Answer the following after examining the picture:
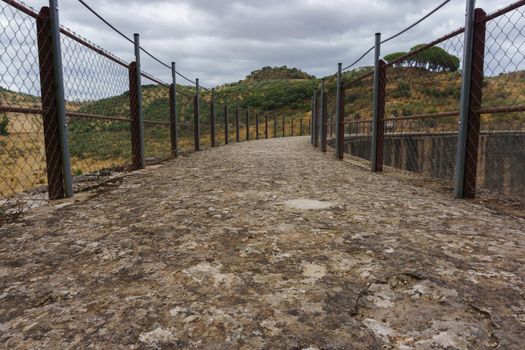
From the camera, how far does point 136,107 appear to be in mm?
5211

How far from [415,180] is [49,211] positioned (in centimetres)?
375

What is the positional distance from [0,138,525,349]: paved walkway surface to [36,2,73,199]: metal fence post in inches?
18.3

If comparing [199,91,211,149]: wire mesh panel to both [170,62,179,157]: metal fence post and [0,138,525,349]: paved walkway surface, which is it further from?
[0,138,525,349]: paved walkway surface

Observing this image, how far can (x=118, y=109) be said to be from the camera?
5.13 m

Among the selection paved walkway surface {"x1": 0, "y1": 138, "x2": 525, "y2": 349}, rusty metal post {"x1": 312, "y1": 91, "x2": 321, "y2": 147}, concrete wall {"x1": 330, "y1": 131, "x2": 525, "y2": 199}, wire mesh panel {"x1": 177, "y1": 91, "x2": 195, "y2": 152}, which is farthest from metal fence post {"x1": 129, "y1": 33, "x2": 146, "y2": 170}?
concrete wall {"x1": 330, "y1": 131, "x2": 525, "y2": 199}

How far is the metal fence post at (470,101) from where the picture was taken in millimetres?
2916

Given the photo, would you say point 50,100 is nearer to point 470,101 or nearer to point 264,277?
point 264,277

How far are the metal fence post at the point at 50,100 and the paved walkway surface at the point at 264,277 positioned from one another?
0.47 m

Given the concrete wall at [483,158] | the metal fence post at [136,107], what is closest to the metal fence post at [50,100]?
the metal fence post at [136,107]

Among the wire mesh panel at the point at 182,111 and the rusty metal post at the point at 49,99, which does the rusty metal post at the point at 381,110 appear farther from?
the wire mesh panel at the point at 182,111

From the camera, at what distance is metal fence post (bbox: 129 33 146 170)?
511 cm

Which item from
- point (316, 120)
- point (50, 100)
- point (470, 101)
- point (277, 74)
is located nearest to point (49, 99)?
point (50, 100)

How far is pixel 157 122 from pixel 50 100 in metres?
3.26

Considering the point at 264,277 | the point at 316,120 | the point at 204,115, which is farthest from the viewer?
the point at 204,115
